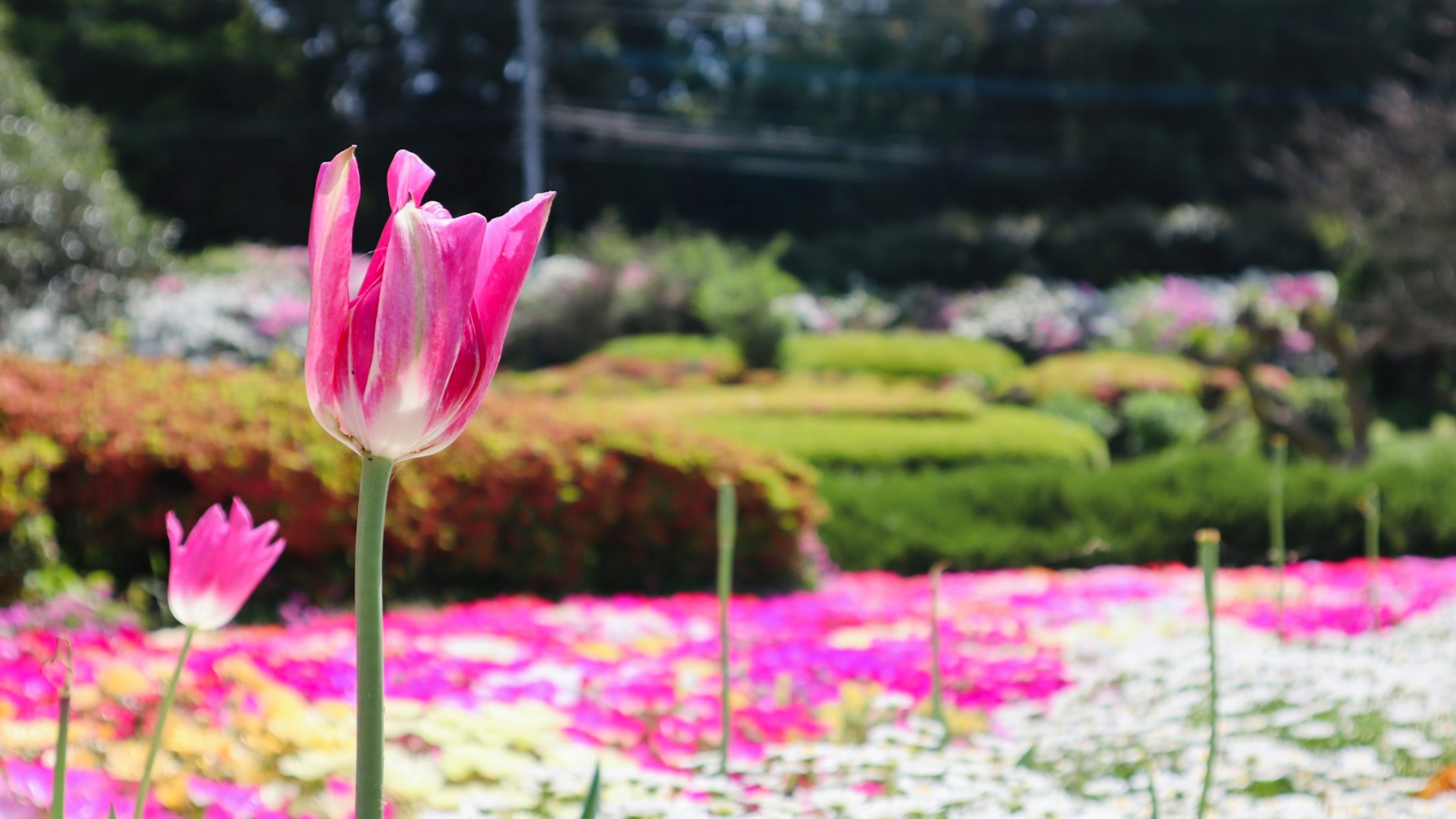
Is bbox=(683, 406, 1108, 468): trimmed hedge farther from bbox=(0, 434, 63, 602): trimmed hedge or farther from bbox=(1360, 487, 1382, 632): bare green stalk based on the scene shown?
bbox=(0, 434, 63, 602): trimmed hedge

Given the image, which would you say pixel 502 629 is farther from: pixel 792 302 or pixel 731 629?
pixel 792 302

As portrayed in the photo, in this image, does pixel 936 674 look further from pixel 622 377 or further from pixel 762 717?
pixel 622 377

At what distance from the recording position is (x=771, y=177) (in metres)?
30.8

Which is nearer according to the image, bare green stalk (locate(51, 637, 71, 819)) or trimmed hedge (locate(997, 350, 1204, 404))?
bare green stalk (locate(51, 637, 71, 819))

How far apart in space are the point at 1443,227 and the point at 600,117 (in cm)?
2044

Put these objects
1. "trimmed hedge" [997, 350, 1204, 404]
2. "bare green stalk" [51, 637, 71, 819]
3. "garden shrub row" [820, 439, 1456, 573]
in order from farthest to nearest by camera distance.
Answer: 1. "trimmed hedge" [997, 350, 1204, 404]
2. "garden shrub row" [820, 439, 1456, 573]
3. "bare green stalk" [51, 637, 71, 819]

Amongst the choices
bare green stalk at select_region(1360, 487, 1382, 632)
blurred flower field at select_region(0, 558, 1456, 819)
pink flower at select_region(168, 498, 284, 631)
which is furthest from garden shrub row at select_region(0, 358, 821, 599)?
pink flower at select_region(168, 498, 284, 631)

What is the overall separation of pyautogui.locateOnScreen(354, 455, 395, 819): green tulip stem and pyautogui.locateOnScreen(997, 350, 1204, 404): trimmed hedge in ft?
40.4

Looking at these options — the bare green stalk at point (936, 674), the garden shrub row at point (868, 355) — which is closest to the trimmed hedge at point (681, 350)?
the garden shrub row at point (868, 355)

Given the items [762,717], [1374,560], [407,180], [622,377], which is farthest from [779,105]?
[407,180]

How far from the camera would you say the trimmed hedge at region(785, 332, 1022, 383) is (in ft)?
47.6

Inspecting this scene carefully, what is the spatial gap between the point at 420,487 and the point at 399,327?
3.82m

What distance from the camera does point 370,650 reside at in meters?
0.64

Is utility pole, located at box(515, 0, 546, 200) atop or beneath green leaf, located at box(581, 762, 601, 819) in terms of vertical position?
atop
